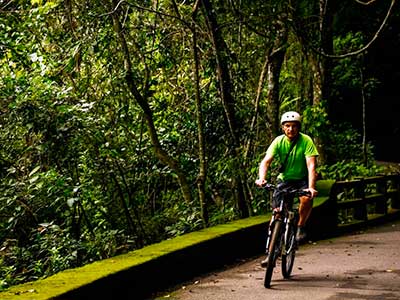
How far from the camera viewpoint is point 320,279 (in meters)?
9.13

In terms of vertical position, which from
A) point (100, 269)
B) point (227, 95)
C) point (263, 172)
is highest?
point (227, 95)

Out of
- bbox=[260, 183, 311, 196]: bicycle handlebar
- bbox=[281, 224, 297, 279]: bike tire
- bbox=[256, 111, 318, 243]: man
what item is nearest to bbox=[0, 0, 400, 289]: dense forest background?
bbox=[260, 183, 311, 196]: bicycle handlebar

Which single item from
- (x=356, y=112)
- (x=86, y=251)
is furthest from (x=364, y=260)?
(x=356, y=112)

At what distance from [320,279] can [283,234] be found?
32.0 inches

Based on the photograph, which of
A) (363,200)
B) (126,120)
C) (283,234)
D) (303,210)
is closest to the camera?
(283,234)

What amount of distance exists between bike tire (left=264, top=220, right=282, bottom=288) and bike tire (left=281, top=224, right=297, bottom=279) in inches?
11.3

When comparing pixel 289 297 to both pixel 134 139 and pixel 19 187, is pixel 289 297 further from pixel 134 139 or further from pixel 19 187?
pixel 134 139

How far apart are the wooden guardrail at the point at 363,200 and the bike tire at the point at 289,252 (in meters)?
5.10

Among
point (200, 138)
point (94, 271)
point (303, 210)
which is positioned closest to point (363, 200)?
point (200, 138)

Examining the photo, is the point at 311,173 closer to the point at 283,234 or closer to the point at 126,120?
the point at 283,234

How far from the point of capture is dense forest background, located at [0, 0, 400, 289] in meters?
9.83

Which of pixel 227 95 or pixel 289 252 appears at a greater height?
pixel 227 95

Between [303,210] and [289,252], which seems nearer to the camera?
[289,252]

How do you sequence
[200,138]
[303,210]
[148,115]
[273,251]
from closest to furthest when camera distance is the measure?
[273,251] < [303,210] < [200,138] < [148,115]
